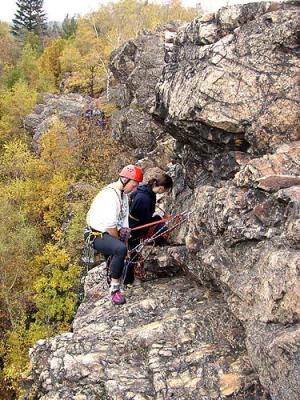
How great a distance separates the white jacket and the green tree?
86.5 metres

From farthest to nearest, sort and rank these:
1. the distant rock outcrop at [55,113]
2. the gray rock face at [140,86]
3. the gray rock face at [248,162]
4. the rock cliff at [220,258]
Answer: the distant rock outcrop at [55,113] → the gray rock face at [140,86] → the rock cliff at [220,258] → the gray rock face at [248,162]

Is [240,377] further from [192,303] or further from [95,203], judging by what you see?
[95,203]

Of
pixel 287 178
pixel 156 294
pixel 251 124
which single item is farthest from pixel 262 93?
pixel 156 294

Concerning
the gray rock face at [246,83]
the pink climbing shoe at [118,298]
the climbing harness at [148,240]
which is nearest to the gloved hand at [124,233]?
the climbing harness at [148,240]

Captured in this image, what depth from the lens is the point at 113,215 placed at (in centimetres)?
898

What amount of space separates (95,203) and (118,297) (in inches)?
79.3

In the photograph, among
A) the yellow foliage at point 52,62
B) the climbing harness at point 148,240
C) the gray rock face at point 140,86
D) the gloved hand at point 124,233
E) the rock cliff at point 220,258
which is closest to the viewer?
the rock cliff at point 220,258

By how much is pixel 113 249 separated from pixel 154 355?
7.39 feet

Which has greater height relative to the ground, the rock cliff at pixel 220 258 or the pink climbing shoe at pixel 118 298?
the rock cliff at pixel 220 258

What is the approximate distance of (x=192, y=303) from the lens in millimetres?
8695

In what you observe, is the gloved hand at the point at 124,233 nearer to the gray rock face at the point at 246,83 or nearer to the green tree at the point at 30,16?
the gray rock face at the point at 246,83

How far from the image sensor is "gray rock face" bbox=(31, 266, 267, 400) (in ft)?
22.8

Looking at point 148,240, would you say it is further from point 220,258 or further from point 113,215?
point 220,258

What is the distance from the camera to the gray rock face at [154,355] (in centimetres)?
695
